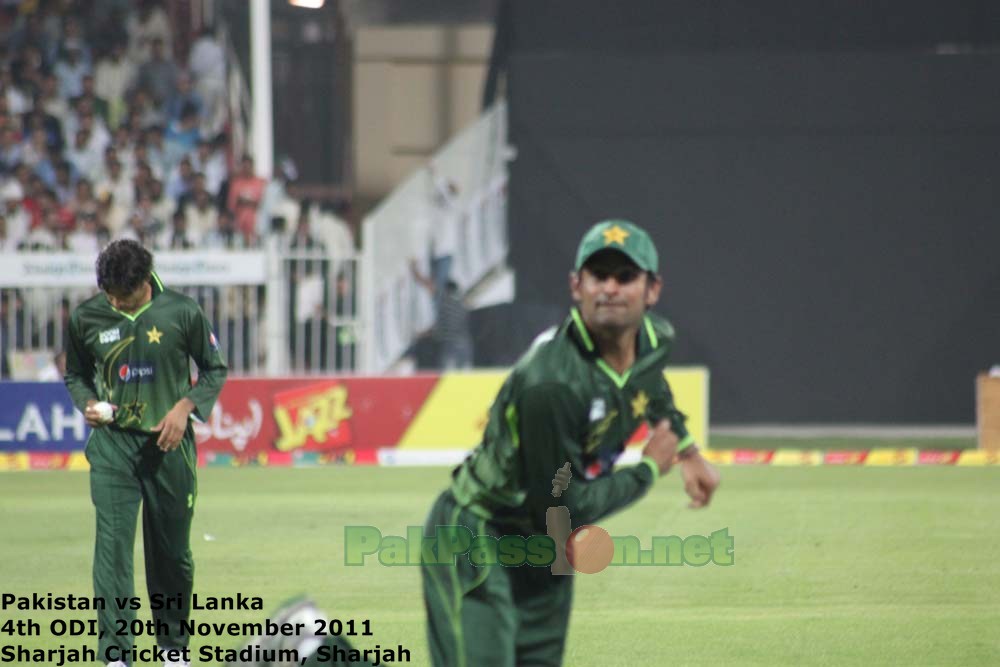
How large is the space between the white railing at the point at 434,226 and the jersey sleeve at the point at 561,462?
15.0 metres

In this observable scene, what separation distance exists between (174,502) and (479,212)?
14.8 metres

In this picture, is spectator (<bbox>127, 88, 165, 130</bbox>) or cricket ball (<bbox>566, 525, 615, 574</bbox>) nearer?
cricket ball (<bbox>566, 525, 615, 574</bbox>)

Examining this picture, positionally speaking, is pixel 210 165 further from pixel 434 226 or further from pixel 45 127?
pixel 434 226

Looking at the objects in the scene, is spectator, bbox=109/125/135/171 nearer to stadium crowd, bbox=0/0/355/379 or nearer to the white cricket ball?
stadium crowd, bbox=0/0/355/379

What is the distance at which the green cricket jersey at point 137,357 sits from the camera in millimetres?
7320

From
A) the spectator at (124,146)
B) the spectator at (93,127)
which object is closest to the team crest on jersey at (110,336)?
the spectator at (124,146)

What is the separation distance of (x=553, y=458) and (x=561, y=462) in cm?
4

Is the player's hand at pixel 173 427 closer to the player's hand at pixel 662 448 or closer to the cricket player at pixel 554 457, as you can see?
the cricket player at pixel 554 457

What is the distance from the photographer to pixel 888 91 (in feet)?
69.4

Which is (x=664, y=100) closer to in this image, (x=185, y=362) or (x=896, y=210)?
(x=896, y=210)

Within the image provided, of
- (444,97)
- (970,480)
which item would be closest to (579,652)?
(970,480)

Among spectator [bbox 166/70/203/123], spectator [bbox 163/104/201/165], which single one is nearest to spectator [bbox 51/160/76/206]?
spectator [bbox 163/104/201/165]

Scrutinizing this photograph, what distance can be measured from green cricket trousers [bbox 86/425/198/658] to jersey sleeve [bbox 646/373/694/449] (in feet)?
9.36

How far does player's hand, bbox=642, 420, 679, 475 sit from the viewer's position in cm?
493
